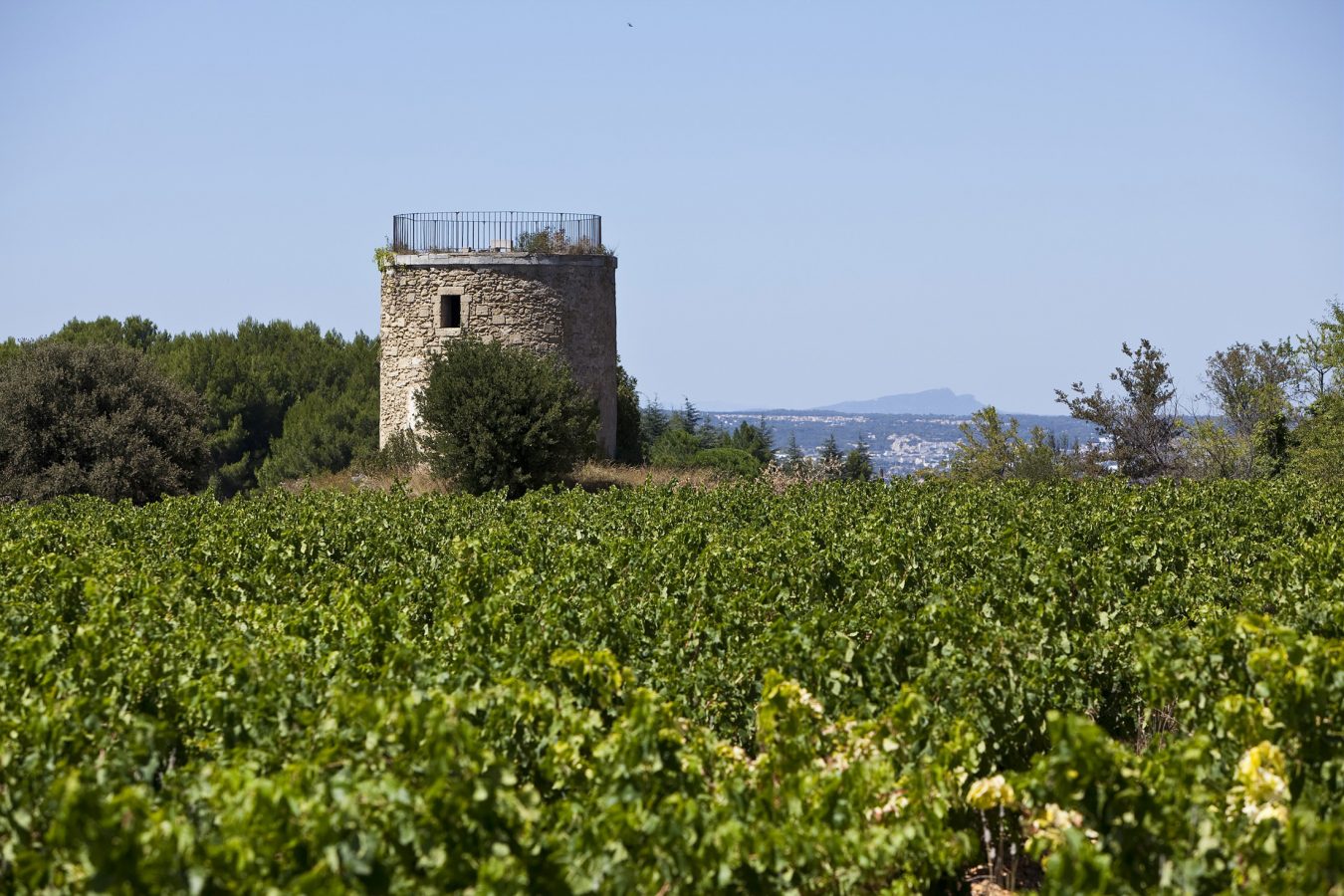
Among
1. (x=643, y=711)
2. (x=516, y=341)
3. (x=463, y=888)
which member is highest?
(x=516, y=341)

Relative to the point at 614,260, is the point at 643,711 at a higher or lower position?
lower

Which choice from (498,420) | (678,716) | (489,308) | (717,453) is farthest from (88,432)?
(678,716)

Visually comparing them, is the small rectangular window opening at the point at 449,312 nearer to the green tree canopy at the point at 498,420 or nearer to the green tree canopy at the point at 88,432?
the green tree canopy at the point at 498,420

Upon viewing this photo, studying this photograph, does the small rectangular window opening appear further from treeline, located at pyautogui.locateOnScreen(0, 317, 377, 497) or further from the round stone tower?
treeline, located at pyautogui.locateOnScreen(0, 317, 377, 497)

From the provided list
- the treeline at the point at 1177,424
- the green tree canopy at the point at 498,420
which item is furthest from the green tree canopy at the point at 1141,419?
the green tree canopy at the point at 498,420

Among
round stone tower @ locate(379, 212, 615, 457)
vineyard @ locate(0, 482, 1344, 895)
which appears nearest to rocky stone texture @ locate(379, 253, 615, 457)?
round stone tower @ locate(379, 212, 615, 457)

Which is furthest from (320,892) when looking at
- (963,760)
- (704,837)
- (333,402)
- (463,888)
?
(333,402)

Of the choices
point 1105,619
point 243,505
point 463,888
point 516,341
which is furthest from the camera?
point 516,341

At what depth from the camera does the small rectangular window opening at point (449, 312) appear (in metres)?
27.7

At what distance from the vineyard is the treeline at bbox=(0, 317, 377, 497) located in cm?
3603

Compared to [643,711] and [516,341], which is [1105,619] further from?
[516,341]

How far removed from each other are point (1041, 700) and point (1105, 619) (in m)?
1.76

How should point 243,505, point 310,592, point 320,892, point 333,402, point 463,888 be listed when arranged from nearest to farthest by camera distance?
point 320,892 < point 463,888 < point 310,592 < point 243,505 < point 333,402

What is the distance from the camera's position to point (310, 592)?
1059 centimetres
